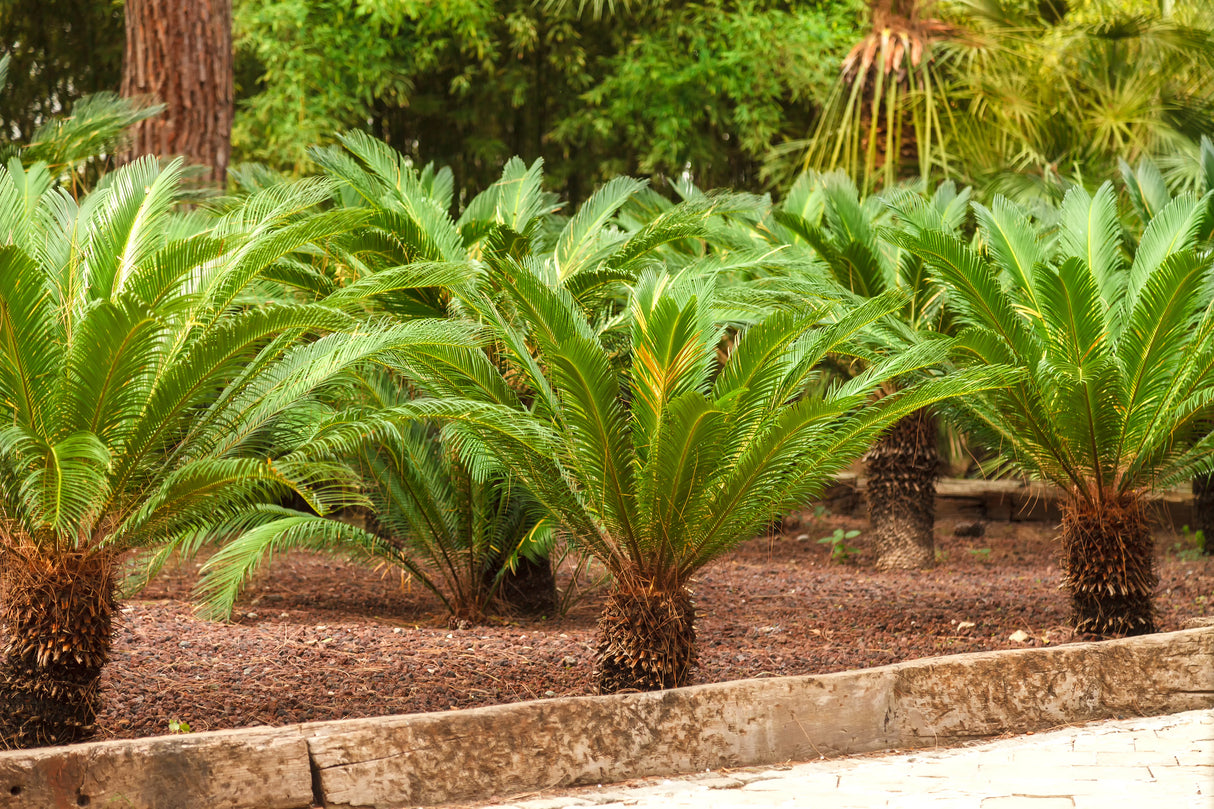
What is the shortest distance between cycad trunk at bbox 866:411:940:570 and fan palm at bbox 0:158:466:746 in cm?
537

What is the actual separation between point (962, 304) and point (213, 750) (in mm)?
4112

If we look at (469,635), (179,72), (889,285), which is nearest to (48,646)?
(469,635)

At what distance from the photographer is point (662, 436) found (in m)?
4.43

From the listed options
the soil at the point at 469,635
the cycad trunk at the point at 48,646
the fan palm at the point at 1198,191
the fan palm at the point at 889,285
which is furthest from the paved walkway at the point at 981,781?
the fan palm at the point at 889,285

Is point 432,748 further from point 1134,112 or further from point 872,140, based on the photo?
point 1134,112

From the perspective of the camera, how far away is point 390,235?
6.10 meters

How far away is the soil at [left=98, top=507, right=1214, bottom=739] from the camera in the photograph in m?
4.64

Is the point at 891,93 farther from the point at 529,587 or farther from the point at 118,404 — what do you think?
the point at 118,404

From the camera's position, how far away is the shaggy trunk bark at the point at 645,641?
463cm

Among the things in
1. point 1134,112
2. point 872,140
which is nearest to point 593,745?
point 872,140

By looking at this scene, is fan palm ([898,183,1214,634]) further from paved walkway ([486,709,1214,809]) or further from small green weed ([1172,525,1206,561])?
small green weed ([1172,525,1206,561])

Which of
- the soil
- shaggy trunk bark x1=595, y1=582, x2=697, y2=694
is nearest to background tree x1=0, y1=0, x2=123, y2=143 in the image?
the soil

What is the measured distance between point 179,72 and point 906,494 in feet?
21.0

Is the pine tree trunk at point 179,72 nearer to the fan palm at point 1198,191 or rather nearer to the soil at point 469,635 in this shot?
the soil at point 469,635
